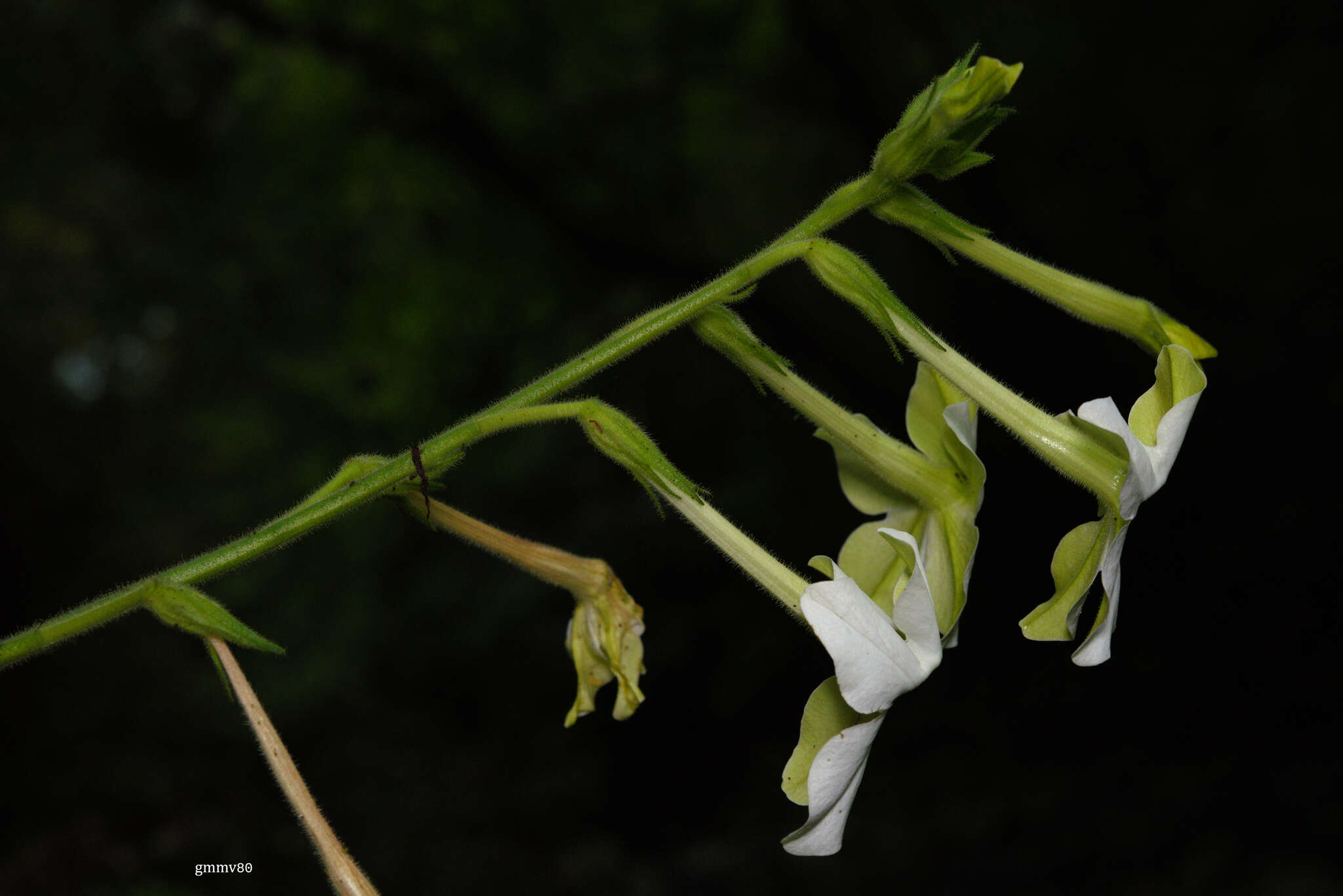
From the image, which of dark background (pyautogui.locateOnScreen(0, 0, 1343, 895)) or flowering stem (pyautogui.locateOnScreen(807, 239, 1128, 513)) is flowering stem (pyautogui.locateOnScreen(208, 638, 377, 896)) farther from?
dark background (pyautogui.locateOnScreen(0, 0, 1343, 895))

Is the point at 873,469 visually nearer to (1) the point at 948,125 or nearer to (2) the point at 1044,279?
(2) the point at 1044,279

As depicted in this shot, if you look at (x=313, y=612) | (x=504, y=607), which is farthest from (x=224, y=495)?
(x=504, y=607)

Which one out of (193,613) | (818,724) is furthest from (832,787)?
(193,613)

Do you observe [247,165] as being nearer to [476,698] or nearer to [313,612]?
[313,612]

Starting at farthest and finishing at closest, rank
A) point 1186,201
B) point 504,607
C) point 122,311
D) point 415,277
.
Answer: point 122,311, point 504,607, point 415,277, point 1186,201

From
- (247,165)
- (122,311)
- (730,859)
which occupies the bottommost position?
(730,859)

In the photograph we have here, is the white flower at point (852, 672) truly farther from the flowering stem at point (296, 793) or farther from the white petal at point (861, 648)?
the flowering stem at point (296, 793)

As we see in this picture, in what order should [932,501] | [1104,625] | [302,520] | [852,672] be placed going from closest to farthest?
[852,672] < [1104,625] < [302,520] < [932,501]
